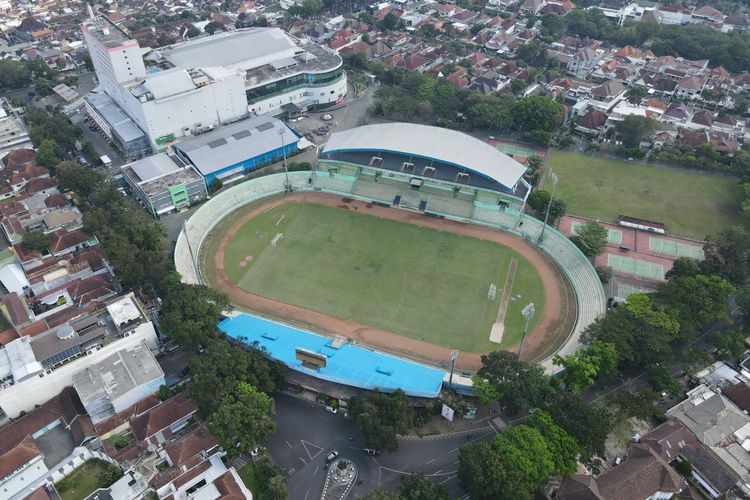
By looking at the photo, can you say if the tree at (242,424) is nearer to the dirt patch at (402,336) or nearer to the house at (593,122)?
the dirt patch at (402,336)

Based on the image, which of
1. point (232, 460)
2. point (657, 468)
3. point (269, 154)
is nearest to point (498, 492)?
point (657, 468)

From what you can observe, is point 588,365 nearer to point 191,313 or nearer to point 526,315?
point 526,315

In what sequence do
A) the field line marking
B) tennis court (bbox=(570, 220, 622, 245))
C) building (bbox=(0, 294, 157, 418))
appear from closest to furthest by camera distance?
building (bbox=(0, 294, 157, 418)) → the field line marking → tennis court (bbox=(570, 220, 622, 245))

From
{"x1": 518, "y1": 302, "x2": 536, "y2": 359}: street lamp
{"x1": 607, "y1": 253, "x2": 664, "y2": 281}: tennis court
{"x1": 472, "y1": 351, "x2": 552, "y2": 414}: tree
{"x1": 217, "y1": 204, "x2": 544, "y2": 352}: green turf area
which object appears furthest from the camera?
{"x1": 607, "y1": 253, "x2": 664, "y2": 281}: tennis court

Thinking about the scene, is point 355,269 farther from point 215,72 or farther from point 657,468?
point 215,72

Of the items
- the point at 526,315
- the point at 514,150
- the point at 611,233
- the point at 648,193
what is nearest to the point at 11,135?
the point at 514,150

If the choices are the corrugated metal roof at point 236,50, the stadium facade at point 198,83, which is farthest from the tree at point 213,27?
the stadium facade at point 198,83

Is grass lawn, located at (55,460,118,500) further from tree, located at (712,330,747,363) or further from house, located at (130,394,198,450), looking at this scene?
tree, located at (712,330,747,363)

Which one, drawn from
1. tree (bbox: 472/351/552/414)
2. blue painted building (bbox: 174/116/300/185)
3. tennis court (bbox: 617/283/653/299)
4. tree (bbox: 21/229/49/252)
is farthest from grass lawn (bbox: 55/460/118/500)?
tennis court (bbox: 617/283/653/299)
